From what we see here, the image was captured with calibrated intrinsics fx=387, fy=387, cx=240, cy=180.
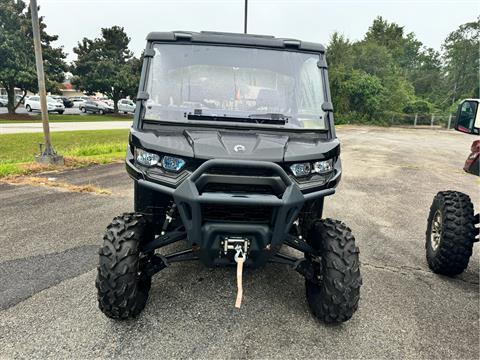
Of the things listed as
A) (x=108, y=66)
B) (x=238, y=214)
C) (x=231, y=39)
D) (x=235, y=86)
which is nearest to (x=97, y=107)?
(x=108, y=66)

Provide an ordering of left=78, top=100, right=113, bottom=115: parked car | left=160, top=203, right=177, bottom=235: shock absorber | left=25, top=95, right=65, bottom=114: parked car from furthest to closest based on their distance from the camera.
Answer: left=78, top=100, right=113, bottom=115: parked car, left=25, top=95, right=65, bottom=114: parked car, left=160, top=203, right=177, bottom=235: shock absorber

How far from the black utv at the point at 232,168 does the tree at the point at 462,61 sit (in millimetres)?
58635

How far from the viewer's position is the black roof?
11.0 ft

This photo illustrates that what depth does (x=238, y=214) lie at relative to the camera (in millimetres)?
2814

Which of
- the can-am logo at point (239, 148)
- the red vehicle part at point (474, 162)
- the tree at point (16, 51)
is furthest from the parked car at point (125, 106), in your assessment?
the can-am logo at point (239, 148)

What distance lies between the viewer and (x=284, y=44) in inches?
135

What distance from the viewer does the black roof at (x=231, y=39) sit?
3352mm

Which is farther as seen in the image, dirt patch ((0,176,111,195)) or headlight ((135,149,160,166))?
dirt patch ((0,176,111,195))

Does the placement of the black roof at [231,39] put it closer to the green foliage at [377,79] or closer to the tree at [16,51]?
the tree at [16,51]

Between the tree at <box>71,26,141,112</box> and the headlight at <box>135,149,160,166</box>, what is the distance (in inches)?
1370

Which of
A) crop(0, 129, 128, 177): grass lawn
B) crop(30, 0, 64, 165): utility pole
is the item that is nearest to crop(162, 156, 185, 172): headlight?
crop(0, 129, 128, 177): grass lawn

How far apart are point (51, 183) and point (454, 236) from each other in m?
6.91

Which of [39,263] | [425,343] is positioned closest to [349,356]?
[425,343]

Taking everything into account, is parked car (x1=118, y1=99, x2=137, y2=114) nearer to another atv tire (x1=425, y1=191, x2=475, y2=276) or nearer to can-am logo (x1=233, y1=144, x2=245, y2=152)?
another atv tire (x1=425, y1=191, x2=475, y2=276)
